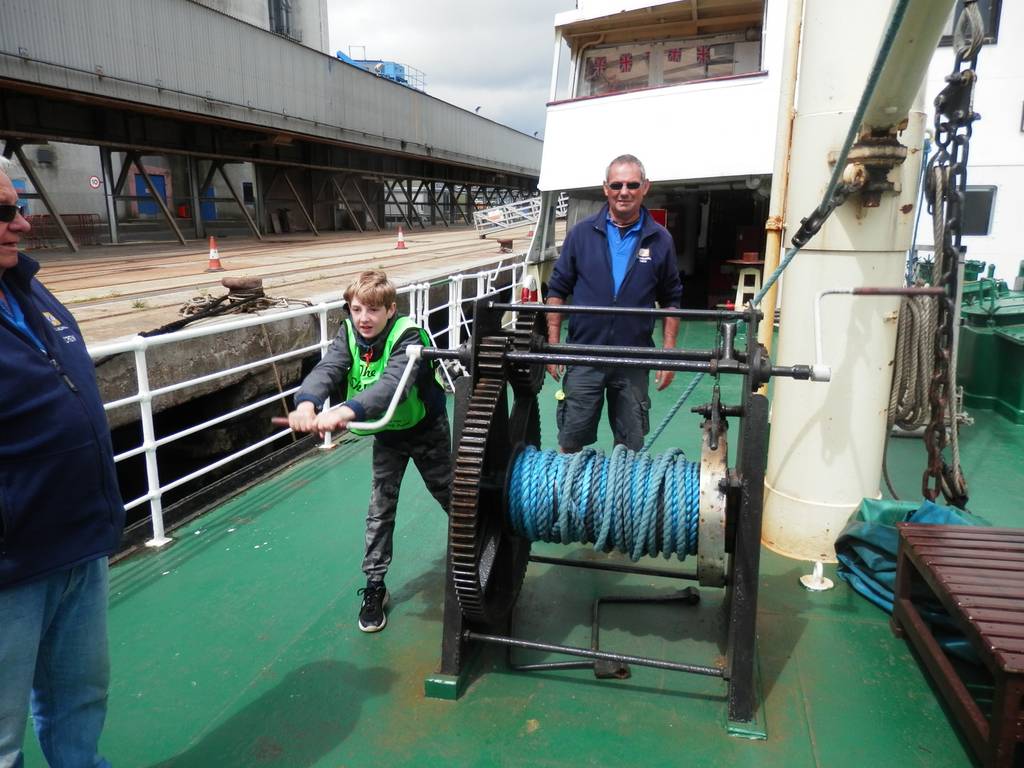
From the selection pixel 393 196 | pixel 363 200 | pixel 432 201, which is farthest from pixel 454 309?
pixel 432 201

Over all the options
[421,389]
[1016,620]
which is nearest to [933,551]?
[1016,620]

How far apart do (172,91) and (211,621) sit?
14.8m

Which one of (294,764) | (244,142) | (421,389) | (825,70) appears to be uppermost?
(244,142)

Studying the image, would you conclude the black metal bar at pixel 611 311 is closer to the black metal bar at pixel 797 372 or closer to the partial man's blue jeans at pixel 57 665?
the black metal bar at pixel 797 372

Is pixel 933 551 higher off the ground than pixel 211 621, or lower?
higher

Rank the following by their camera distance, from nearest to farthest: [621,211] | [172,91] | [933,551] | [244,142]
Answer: [933,551] < [621,211] < [172,91] < [244,142]

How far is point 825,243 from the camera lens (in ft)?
10.7

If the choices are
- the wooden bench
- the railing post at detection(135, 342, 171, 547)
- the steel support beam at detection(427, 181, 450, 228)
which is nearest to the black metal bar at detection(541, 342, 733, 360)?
the wooden bench

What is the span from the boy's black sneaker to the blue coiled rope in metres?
0.77

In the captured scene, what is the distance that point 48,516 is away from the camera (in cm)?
164

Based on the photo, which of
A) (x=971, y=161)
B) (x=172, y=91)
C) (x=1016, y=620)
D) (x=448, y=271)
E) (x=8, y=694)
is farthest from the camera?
(x=172, y=91)

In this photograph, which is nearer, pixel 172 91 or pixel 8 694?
pixel 8 694

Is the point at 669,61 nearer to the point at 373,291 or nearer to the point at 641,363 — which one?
the point at 373,291

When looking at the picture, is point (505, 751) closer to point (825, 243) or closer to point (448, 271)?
point (825, 243)
